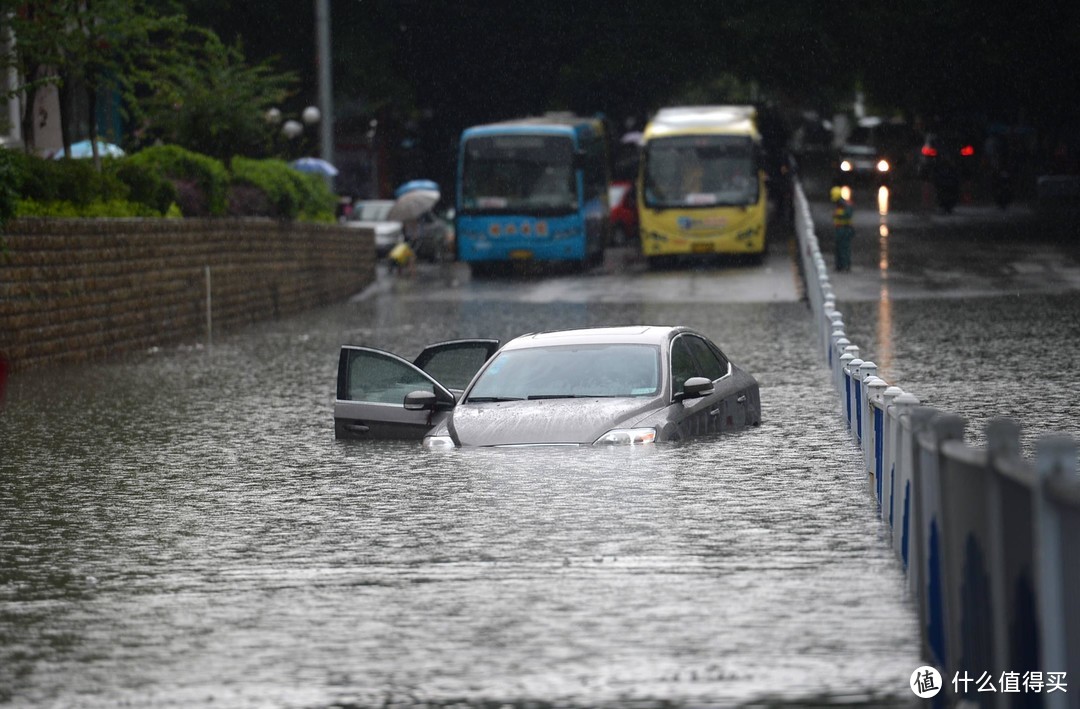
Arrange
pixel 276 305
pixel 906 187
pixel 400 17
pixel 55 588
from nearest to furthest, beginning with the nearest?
pixel 55 588, pixel 276 305, pixel 400 17, pixel 906 187

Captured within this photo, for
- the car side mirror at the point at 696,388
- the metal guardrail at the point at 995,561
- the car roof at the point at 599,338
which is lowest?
the car side mirror at the point at 696,388

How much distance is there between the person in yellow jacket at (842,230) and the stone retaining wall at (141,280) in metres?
9.94

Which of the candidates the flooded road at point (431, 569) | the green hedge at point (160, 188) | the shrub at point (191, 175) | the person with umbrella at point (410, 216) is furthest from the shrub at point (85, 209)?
the person with umbrella at point (410, 216)

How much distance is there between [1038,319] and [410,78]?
125ft

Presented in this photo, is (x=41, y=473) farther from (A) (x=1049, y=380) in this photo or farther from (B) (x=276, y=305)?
(B) (x=276, y=305)

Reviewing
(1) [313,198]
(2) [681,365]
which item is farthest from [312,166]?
(2) [681,365]

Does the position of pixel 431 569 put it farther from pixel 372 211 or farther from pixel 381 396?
pixel 372 211

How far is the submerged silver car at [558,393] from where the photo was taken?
13352mm

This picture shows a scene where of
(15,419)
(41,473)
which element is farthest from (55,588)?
(15,419)

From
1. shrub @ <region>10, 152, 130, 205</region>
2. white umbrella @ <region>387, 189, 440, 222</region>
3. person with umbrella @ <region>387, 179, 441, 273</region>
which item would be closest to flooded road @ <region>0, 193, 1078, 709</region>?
shrub @ <region>10, 152, 130, 205</region>

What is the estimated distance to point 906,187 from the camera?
6550 centimetres

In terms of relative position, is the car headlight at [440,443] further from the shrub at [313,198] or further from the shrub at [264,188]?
the shrub at [313,198]

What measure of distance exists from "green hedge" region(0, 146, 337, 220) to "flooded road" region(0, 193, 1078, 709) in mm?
8141

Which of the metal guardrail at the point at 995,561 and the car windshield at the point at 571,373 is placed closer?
the metal guardrail at the point at 995,561
